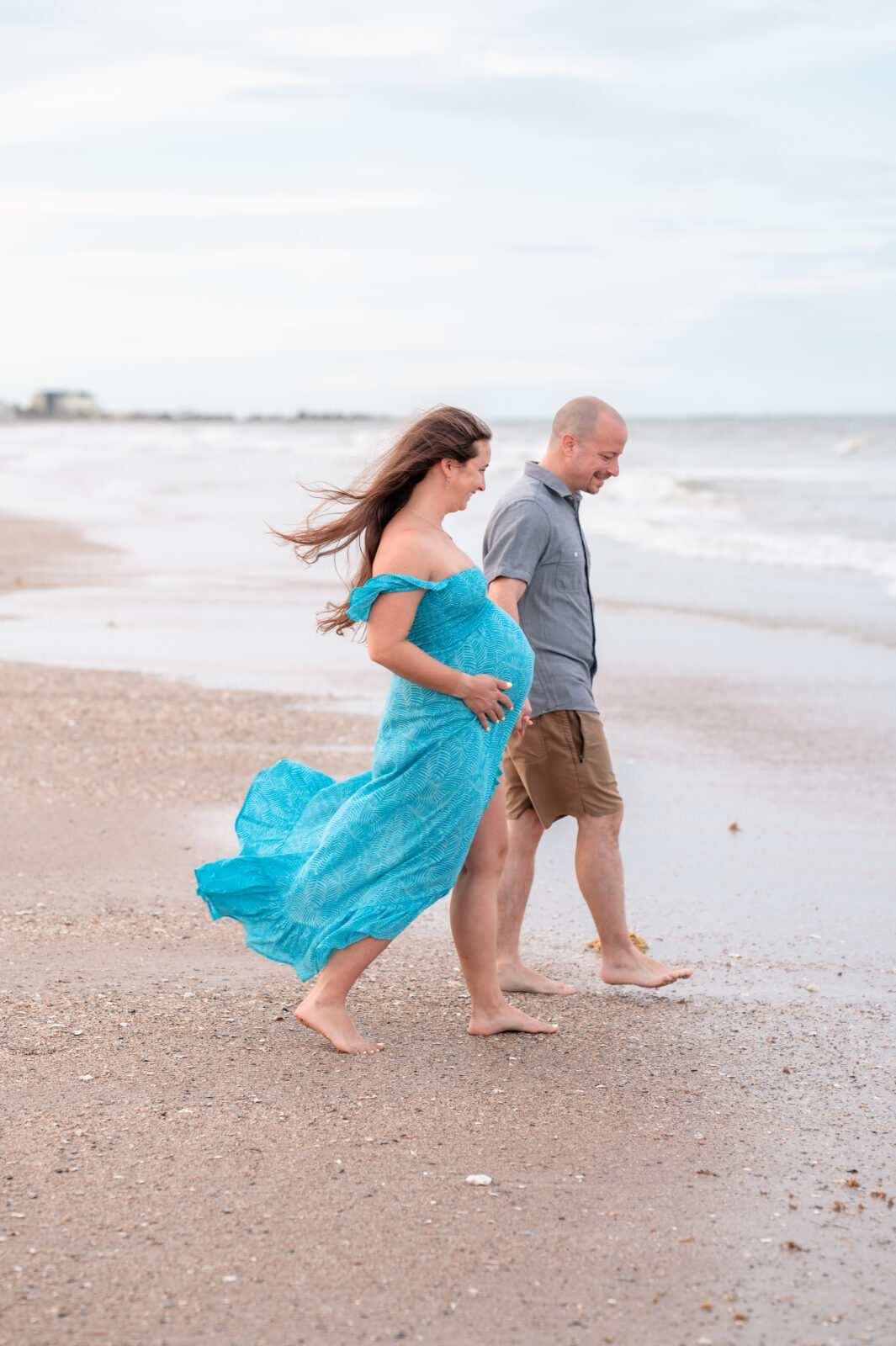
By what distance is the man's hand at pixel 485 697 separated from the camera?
3846mm

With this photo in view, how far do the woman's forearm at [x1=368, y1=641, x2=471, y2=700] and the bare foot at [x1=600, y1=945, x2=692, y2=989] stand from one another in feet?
4.23

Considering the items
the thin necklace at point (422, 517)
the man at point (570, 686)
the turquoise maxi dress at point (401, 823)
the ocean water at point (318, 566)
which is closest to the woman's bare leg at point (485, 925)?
the turquoise maxi dress at point (401, 823)

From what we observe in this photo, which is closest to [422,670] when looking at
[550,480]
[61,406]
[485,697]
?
[485,697]

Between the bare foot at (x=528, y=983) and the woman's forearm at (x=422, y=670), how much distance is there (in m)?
1.22

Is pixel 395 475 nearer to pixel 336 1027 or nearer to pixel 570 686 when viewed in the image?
pixel 570 686

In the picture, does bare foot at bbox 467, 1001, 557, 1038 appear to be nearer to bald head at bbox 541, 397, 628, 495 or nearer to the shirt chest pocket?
the shirt chest pocket

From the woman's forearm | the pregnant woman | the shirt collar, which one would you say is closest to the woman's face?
the pregnant woman

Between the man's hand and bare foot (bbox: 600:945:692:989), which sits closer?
the man's hand

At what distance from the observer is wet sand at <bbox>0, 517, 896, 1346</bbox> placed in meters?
2.71

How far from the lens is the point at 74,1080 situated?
371 cm

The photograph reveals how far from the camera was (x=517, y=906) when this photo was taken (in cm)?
468

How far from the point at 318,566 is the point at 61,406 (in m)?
147

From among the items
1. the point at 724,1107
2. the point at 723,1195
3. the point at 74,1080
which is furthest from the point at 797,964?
the point at 74,1080

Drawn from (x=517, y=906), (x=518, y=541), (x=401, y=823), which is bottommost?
(x=517, y=906)
